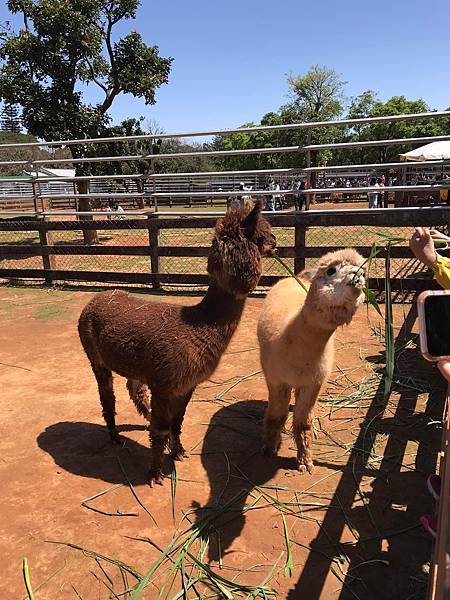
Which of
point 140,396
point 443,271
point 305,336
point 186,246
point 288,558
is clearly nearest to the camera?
point 443,271

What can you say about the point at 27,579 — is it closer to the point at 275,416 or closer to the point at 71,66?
the point at 275,416

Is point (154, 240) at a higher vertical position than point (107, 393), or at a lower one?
higher

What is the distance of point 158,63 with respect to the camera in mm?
13047

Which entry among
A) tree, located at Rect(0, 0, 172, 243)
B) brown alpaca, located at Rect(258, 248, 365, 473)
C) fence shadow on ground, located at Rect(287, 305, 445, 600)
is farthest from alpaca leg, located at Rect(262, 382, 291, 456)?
tree, located at Rect(0, 0, 172, 243)

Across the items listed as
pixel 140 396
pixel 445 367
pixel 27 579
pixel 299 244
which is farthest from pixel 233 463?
pixel 299 244

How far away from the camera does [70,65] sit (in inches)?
484

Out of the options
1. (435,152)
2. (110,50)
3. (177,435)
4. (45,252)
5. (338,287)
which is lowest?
(177,435)

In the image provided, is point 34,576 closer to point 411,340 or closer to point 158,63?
point 411,340

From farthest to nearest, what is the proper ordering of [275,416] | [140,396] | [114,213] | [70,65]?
[70,65]
[114,213]
[140,396]
[275,416]

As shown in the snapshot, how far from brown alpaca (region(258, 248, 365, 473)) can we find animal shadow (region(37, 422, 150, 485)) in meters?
0.93

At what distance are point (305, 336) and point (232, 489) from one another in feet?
3.59

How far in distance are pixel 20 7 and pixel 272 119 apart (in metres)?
43.2

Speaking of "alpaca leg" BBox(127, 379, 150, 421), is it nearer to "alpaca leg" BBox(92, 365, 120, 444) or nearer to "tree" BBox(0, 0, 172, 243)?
"alpaca leg" BBox(92, 365, 120, 444)

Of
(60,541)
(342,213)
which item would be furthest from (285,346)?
(342,213)
